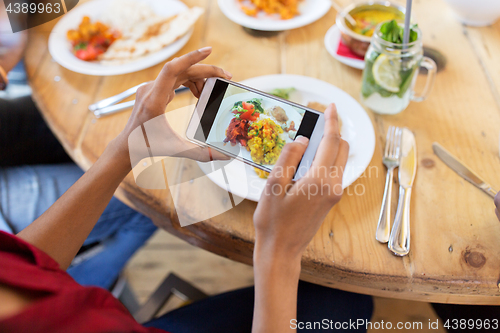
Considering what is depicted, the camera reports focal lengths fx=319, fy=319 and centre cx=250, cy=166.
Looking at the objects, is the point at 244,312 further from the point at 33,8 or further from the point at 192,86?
the point at 33,8

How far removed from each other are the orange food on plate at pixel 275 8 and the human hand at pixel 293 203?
2.31 ft

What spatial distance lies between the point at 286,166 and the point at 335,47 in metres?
0.59

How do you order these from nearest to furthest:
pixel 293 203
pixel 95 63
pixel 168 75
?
pixel 293 203 < pixel 168 75 < pixel 95 63

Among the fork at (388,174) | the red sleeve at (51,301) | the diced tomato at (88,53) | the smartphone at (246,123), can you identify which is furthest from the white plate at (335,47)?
the red sleeve at (51,301)

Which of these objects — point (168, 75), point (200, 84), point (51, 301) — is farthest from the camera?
point (200, 84)

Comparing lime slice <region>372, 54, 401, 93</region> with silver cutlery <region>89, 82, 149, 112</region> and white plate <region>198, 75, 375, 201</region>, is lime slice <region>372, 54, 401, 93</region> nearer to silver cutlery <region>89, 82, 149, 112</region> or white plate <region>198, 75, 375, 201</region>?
white plate <region>198, 75, 375, 201</region>

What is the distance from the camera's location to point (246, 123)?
612 mm

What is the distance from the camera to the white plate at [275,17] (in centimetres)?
98

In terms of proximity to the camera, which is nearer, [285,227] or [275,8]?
[285,227]

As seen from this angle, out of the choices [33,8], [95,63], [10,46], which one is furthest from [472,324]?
[33,8]

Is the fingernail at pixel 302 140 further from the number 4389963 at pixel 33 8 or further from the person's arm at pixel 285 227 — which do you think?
the number 4389963 at pixel 33 8

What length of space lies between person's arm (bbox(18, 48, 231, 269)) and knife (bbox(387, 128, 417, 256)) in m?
0.40

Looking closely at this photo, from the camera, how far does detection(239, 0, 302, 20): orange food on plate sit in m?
1.04

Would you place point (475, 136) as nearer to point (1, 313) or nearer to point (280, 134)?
point (280, 134)
